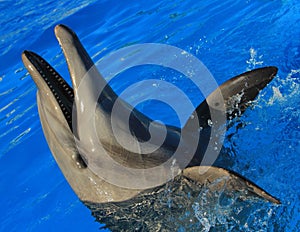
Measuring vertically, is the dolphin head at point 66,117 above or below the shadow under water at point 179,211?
above

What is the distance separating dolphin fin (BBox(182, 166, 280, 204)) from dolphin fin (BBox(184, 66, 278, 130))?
2.75 feet

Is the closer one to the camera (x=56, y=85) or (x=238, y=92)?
(x=56, y=85)

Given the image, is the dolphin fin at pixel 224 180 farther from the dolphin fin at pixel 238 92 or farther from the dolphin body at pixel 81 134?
the dolphin fin at pixel 238 92

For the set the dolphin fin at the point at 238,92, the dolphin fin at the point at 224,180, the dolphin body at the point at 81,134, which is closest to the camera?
the dolphin fin at the point at 224,180

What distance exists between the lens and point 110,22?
397 inches

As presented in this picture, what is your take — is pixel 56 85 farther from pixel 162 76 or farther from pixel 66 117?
pixel 162 76

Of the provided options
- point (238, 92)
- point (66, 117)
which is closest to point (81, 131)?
point (66, 117)

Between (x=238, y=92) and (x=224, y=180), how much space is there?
1241mm

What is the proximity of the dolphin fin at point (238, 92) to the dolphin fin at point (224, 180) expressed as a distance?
2.75 ft

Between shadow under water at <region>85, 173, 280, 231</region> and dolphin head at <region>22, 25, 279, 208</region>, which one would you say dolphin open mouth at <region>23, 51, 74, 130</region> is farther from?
shadow under water at <region>85, 173, 280, 231</region>

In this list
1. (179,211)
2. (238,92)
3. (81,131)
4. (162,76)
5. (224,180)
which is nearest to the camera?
(224,180)

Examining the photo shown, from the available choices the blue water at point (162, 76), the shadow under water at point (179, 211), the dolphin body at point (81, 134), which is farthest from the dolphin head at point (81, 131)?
the blue water at point (162, 76)

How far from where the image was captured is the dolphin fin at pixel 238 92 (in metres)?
3.99

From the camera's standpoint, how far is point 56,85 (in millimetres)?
3484
